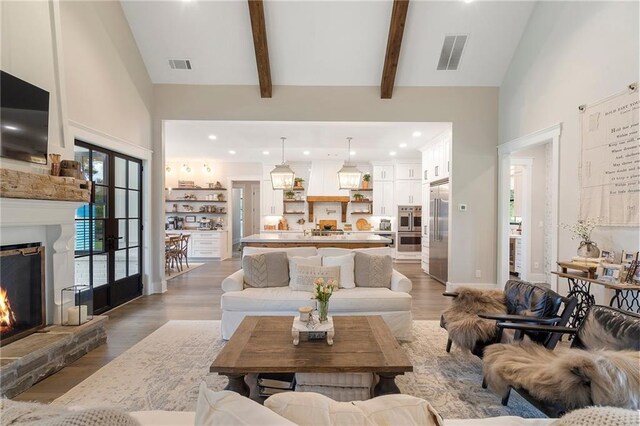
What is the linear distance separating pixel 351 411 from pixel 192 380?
2278 mm

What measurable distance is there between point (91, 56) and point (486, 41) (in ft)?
18.2

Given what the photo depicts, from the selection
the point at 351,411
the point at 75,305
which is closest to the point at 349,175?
the point at 75,305

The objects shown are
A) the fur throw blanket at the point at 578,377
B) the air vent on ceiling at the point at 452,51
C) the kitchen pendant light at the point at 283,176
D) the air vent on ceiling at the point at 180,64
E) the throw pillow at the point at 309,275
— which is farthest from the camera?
the kitchen pendant light at the point at 283,176

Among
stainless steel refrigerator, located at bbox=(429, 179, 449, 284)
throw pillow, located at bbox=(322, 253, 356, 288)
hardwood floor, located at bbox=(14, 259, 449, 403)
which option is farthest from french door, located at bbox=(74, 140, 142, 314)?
stainless steel refrigerator, located at bbox=(429, 179, 449, 284)

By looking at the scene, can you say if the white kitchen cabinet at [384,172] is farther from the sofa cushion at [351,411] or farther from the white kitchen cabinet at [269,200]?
the sofa cushion at [351,411]

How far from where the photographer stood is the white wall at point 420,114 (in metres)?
5.48

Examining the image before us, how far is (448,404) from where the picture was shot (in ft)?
7.68

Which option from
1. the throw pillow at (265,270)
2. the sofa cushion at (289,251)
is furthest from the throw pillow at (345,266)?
the throw pillow at (265,270)

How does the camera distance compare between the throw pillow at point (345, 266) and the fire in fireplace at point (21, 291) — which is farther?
the throw pillow at point (345, 266)

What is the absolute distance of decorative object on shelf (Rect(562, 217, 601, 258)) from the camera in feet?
10.9

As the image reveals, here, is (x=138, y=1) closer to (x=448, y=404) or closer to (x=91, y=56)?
(x=91, y=56)

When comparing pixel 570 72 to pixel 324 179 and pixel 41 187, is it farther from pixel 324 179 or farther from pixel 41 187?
A: pixel 324 179

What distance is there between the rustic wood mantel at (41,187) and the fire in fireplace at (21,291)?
53 centimetres

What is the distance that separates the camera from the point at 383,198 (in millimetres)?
9156
